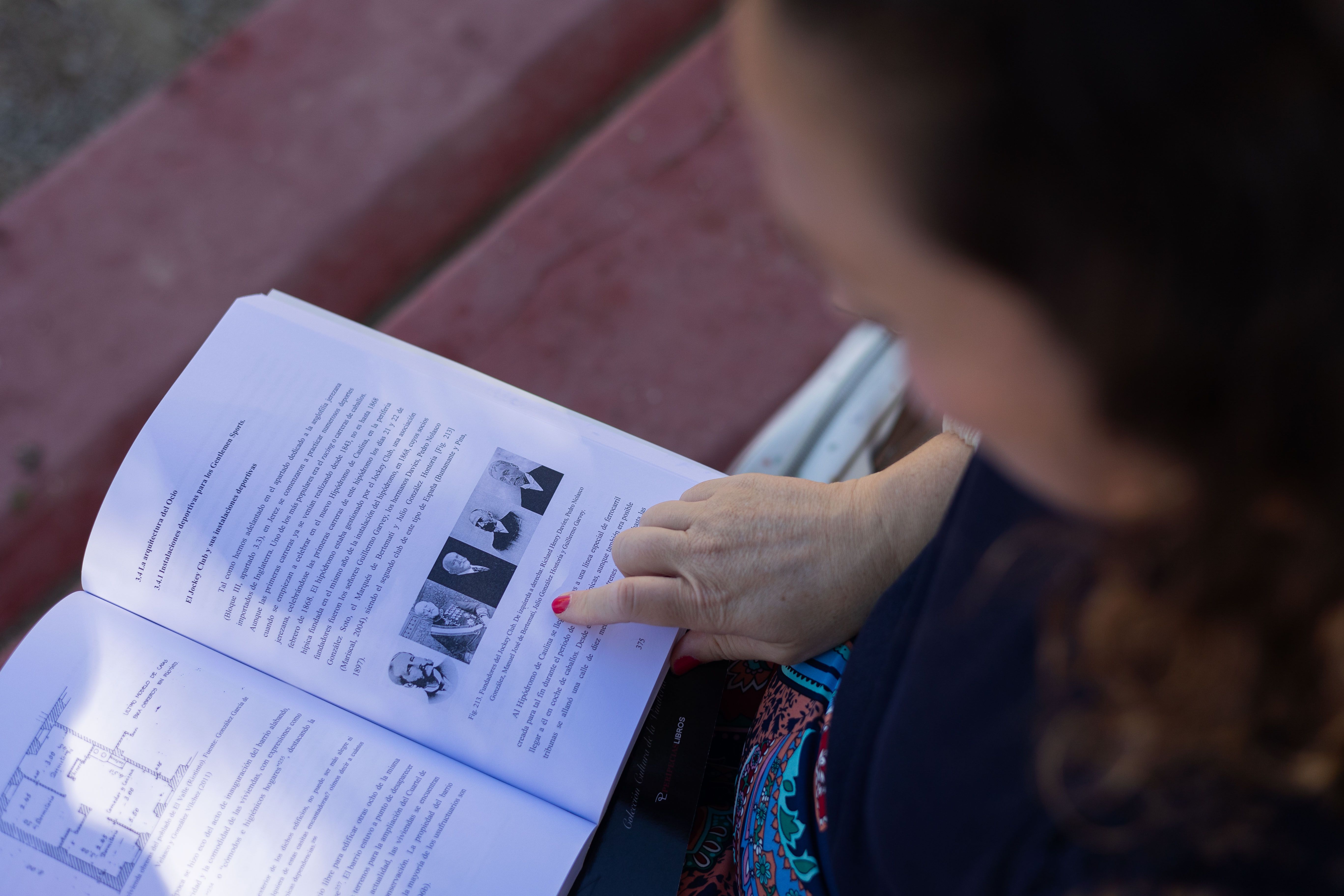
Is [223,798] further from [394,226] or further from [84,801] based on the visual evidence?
[394,226]

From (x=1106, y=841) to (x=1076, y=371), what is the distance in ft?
0.72

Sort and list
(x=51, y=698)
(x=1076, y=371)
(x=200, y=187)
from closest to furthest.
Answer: (x=1076, y=371), (x=51, y=698), (x=200, y=187)

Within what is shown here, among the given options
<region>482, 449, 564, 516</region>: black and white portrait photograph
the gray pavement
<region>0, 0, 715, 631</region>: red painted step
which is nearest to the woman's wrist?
<region>482, 449, 564, 516</region>: black and white portrait photograph

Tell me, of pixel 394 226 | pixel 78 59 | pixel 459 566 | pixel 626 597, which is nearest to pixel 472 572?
pixel 459 566

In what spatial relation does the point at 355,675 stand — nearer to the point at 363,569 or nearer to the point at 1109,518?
the point at 363,569

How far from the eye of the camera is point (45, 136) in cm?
126

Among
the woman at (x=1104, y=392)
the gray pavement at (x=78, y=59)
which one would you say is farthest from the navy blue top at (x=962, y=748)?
the gray pavement at (x=78, y=59)

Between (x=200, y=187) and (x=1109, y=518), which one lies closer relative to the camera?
(x=1109, y=518)

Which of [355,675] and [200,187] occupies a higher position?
[200,187]

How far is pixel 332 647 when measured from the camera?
0.56 metres

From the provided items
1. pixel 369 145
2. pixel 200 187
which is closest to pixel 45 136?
pixel 200 187

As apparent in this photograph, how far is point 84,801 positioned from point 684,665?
38 centimetres

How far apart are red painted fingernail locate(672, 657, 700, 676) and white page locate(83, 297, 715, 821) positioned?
0.11ft

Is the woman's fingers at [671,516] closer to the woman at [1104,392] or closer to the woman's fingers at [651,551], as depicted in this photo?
the woman's fingers at [651,551]
